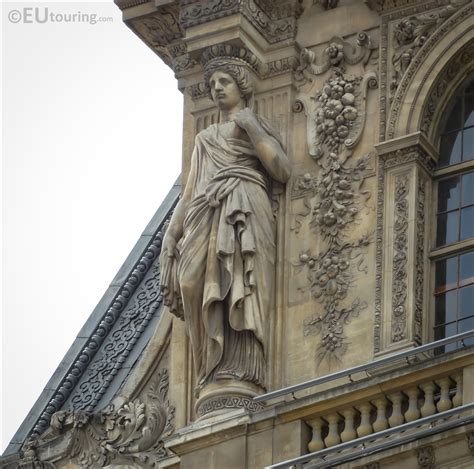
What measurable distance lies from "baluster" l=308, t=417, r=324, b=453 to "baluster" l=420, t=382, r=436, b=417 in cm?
105

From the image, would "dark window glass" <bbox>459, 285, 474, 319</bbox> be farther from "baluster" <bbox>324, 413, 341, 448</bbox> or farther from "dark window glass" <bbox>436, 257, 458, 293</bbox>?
"baluster" <bbox>324, 413, 341, 448</bbox>

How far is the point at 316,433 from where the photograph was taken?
31234mm

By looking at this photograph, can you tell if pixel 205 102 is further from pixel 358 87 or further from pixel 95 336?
pixel 95 336

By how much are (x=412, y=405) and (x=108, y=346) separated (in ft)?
27.5

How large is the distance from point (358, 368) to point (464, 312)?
1.53 meters

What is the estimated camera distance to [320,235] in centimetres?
3322

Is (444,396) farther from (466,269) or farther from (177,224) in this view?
(177,224)

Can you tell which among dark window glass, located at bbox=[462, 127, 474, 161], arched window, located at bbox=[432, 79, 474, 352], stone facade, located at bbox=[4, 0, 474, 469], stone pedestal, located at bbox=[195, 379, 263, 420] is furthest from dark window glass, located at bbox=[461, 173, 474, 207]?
stone pedestal, located at bbox=[195, 379, 263, 420]

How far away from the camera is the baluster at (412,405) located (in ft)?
101

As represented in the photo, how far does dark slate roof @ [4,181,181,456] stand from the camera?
37844 mm

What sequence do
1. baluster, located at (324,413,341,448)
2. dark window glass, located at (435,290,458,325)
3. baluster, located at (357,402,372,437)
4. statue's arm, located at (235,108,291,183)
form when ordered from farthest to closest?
statue's arm, located at (235,108,291,183), dark window glass, located at (435,290,458,325), baluster, located at (324,413,341,448), baluster, located at (357,402,372,437)

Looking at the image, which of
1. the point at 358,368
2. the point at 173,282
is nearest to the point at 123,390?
the point at 173,282

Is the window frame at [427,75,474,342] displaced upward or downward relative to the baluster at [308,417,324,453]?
upward

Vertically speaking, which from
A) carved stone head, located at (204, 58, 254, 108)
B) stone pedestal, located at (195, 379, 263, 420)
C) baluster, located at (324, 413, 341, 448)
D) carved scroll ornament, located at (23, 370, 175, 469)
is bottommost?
baluster, located at (324, 413, 341, 448)
